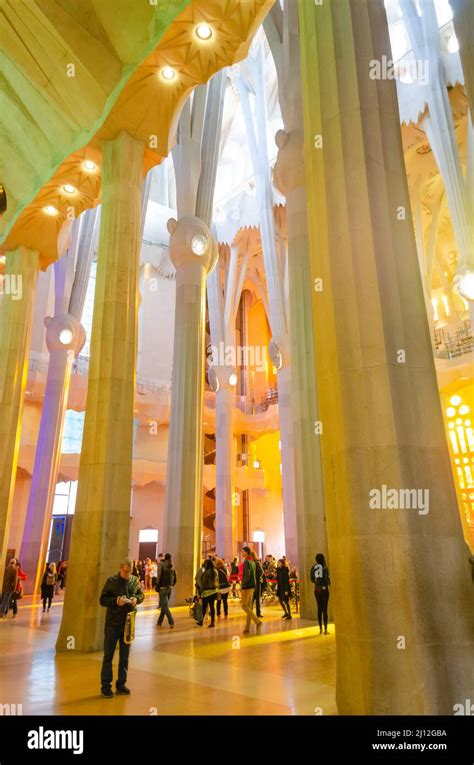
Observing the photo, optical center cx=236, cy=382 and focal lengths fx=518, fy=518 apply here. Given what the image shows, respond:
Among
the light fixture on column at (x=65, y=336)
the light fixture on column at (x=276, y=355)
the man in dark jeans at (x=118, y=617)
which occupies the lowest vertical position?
the man in dark jeans at (x=118, y=617)

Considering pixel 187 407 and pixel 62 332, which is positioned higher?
pixel 62 332

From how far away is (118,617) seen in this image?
5.18 metres

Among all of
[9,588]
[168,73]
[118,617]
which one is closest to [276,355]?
[168,73]

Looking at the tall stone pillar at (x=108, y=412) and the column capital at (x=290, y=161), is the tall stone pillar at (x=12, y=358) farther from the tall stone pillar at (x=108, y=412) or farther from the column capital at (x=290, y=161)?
the column capital at (x=290, y=161)

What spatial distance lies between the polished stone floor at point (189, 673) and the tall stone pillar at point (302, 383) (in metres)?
1.61

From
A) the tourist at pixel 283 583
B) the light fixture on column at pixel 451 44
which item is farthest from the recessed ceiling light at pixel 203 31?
the light fixture on column at pixel 451 44

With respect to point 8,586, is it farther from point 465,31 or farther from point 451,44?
point 451,44

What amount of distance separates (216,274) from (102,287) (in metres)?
18.4

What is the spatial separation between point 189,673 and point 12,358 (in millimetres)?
9666

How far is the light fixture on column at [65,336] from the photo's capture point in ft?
64.3

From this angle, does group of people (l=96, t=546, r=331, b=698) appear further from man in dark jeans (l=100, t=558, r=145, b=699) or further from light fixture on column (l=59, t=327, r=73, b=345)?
light fixture on column (l=59, t=327, r=73, b=345)

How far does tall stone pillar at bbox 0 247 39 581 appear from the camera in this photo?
1195 centimetres

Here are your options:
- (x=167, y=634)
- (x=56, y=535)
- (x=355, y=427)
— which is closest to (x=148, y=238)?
(x=56, y=535)

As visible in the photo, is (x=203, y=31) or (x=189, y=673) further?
(x=203, y=31)
